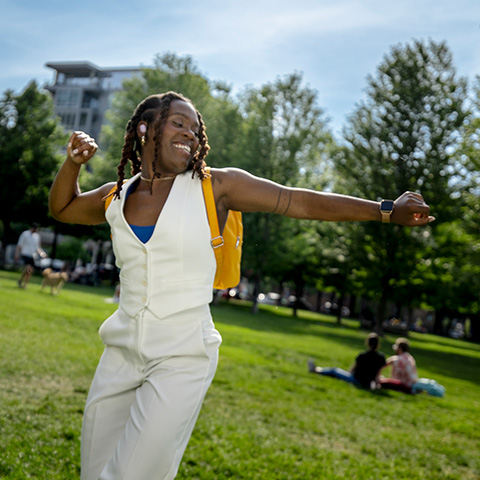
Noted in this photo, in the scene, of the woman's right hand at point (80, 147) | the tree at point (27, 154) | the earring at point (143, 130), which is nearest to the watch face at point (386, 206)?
the earring at point (143, 130)

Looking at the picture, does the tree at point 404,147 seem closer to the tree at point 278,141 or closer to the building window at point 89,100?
the tree at point 278,141

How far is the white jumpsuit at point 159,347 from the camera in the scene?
283 cm

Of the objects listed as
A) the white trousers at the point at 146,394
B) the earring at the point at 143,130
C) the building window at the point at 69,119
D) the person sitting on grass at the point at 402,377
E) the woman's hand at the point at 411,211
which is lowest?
the person sitting on grass at the point at 402,377

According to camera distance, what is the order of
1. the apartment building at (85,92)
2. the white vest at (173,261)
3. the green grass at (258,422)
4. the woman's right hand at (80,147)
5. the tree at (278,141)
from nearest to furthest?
the white vest at (173,261)
the woman's right hand at (80,147)
the green grass at (258,422)
the tree at (278,141)
the apartment building at (85,92)

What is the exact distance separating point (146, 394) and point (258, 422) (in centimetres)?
528

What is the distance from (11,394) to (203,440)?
7.53ft

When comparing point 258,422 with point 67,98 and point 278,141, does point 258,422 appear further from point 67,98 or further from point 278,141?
A: point 67,98

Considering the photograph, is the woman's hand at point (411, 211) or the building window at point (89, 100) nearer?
the woman's hand at point (411, 211)

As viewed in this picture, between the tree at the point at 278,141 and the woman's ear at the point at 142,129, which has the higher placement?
the tree at the point at 278,141

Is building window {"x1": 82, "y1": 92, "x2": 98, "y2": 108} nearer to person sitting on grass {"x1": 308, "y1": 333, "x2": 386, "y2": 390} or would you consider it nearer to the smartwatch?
person sitting on grass {"x1": 308, "y1": 333, "x2": 386, "y2": 390}

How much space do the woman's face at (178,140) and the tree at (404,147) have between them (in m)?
27.1

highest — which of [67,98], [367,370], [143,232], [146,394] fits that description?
[67,98]

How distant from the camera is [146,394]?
2.86 meters

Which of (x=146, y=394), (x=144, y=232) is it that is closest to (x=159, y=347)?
(x=146, y=394)
